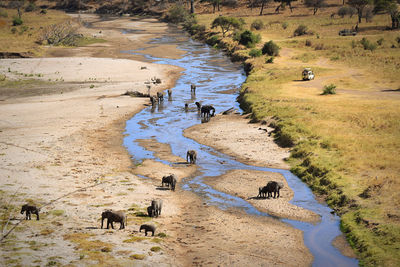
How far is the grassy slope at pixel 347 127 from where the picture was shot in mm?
23531

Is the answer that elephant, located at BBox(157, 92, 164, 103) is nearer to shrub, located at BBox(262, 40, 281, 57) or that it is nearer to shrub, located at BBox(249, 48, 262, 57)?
shrub, located at BBox(249, 48, 262, 57)

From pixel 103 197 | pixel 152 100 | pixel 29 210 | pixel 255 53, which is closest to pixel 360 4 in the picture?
pixel 255 53

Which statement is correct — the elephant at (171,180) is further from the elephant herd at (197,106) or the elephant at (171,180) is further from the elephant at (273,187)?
the elephant herd at (197,106)

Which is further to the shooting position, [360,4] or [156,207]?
[360,4]

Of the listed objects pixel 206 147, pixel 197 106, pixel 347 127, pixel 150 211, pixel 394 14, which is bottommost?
pixel 206 147

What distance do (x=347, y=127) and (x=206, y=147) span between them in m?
11.4

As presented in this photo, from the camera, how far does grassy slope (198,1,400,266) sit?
23531 millimetres

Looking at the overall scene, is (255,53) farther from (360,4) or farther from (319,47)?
(360,4)

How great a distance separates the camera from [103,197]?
26.5m

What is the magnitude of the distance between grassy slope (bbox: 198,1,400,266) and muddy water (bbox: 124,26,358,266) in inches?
41.2

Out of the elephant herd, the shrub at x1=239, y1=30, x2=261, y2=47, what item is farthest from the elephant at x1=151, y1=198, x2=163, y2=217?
the shrub at x1=239, y1=30, x2=261, y2=47

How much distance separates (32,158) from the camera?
32.5 m

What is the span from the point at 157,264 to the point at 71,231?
470 centimetres

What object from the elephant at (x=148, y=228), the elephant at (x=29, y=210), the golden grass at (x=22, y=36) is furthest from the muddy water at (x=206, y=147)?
the golden grass at (x=22, y=36)
